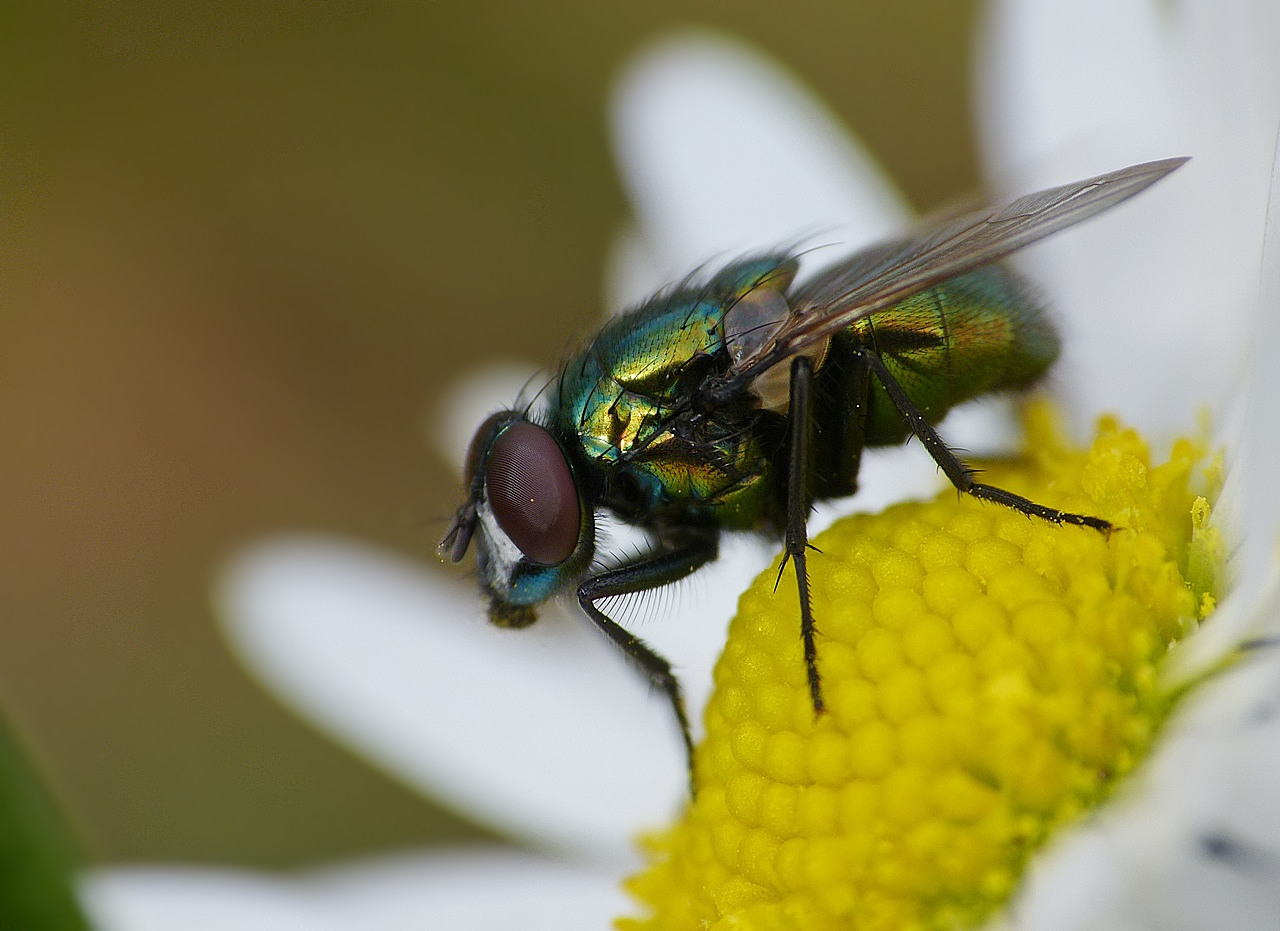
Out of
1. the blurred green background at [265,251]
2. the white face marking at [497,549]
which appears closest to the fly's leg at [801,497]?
the white face marking at [497,549]

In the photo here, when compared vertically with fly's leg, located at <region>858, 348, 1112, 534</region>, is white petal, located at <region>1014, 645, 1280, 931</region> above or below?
below

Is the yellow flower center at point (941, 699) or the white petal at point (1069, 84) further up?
the white petal at point (1069, 84)

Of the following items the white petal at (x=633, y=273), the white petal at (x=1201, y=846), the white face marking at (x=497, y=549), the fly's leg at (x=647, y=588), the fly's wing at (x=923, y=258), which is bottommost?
the white petal at (x=1201, y=846)

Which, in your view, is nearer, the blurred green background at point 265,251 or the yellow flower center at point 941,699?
the yellow flower center at point 941,699

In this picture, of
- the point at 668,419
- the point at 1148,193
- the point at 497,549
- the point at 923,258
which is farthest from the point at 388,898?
the point at 1148,193

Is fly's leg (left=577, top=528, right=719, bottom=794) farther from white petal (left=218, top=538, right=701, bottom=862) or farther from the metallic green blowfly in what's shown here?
white petal (left=218, top=538, right=701, bottom=862)

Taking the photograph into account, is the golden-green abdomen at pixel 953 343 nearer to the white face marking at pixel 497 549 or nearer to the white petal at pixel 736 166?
the white face marking at pixel 497 549

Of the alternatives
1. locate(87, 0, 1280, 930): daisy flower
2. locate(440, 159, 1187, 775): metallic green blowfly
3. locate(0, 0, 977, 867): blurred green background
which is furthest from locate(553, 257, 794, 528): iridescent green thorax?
locate(0, 0, 977, 867): blurred green background
